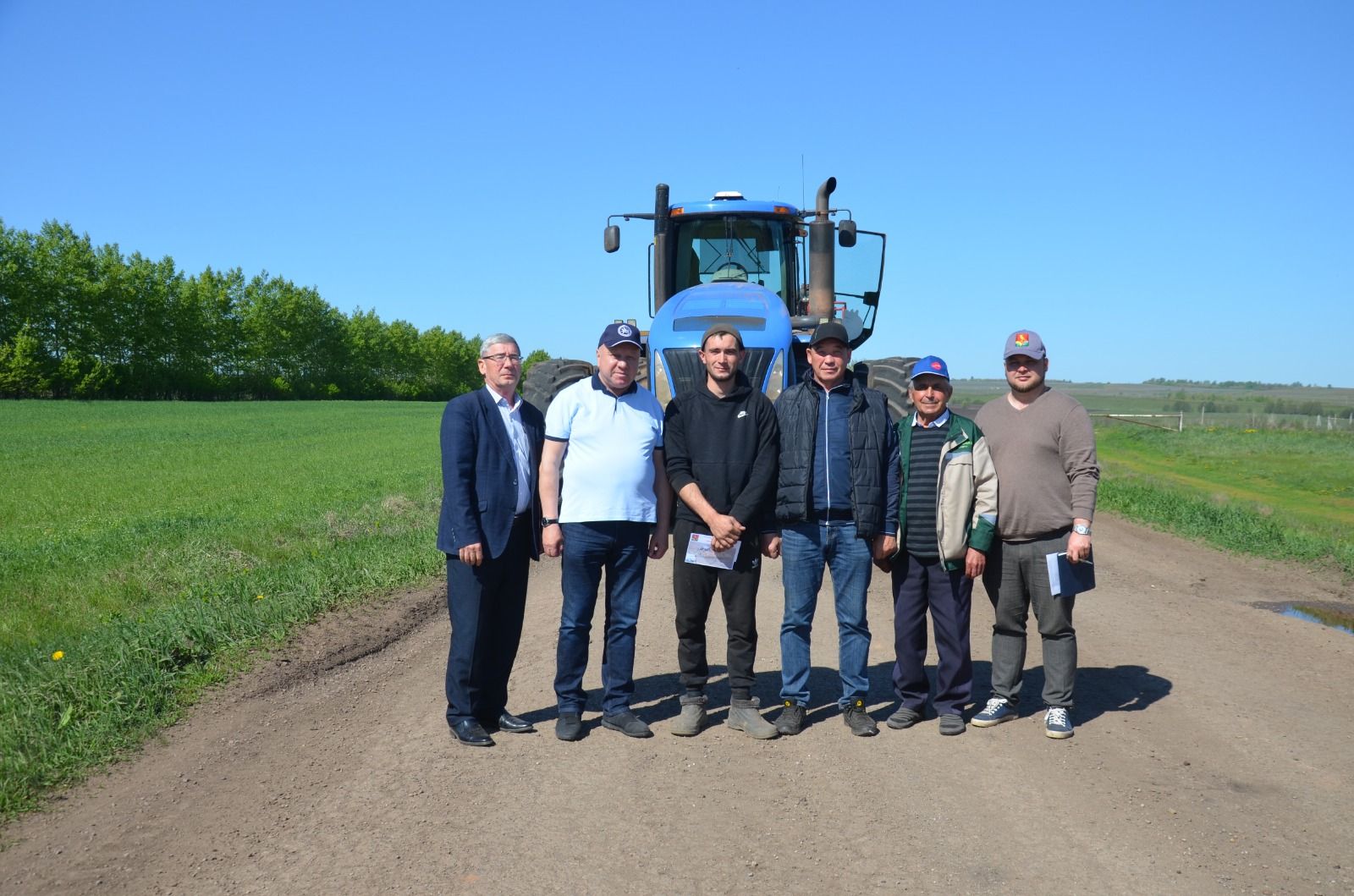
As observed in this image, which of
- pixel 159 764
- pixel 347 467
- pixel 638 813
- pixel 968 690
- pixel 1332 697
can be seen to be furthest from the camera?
pixel 347 467

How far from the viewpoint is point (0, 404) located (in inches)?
1834

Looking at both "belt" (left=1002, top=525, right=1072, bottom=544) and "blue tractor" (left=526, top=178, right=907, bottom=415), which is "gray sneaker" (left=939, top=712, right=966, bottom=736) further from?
"blue tractor" (left=526, top=178, right=907, bottom=415)

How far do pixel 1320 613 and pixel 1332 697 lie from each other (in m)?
2.90

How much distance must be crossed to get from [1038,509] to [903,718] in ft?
4.20

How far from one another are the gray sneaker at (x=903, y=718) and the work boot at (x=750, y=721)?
24.6 inches

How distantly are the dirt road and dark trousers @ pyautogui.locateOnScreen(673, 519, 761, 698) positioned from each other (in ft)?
1.01

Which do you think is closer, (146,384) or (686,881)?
(686,881)

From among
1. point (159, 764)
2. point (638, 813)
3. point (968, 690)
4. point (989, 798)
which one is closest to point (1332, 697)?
point (968, 690)

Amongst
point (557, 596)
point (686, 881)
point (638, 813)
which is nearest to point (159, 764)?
point (638, 813)

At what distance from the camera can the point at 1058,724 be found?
5.37m

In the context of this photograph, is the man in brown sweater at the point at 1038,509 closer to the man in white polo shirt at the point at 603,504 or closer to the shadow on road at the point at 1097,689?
the shadow on road at the point at 1097,689

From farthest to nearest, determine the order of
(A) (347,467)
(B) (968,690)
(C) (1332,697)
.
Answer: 1. (A) (347,467)
2. (C) (1332,697)
3. (B) (968,690)

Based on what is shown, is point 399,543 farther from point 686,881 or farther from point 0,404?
point 0,404

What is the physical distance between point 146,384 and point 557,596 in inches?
2593
